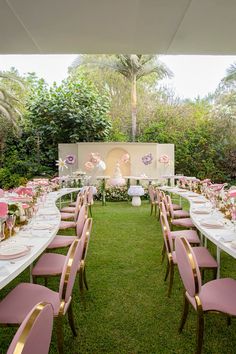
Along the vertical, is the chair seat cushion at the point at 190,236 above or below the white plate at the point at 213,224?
below

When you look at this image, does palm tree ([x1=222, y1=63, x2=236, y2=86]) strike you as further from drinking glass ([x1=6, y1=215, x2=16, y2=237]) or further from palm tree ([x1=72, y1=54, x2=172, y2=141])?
drinking glass ([x1=6, y1=215, x2=16, y2=237])

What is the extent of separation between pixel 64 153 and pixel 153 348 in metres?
10.2

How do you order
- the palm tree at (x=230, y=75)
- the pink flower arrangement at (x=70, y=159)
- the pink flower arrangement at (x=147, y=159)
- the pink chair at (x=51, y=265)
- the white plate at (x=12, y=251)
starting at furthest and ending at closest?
the palm tree at (x=230, y=75)
the pink flower arrangement at (x=147, y=159)
the pink flower arrangement at (x=70, y=159)
the pink chair at (x=51, y=265)
the white plate at (x=12, y=251)

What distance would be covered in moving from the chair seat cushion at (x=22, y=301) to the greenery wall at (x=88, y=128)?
931 centimetres

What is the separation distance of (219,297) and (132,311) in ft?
3.42

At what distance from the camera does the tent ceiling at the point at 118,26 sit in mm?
2904

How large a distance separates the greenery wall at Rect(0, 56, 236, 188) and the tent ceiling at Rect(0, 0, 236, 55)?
816cm

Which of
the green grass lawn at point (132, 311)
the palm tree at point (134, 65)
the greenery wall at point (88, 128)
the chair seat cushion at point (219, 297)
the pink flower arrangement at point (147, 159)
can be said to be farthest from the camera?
the palm tree at point (134, 65)

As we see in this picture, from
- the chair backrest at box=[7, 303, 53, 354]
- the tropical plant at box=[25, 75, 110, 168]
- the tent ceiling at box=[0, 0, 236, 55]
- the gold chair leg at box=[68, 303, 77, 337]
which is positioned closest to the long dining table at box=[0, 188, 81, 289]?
the gold chair leg at box=[68, 303, 77, 337]

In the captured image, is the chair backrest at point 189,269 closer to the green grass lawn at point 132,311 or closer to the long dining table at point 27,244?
the green grass lawn at point 132,311

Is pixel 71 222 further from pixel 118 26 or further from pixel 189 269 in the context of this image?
pixel 189 269

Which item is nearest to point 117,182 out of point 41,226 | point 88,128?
point 88,128

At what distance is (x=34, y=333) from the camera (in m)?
1.21

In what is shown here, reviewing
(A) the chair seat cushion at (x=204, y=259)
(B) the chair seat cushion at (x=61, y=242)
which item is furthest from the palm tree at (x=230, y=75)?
(B) the chair seat cushion at (x=61, y=242)
